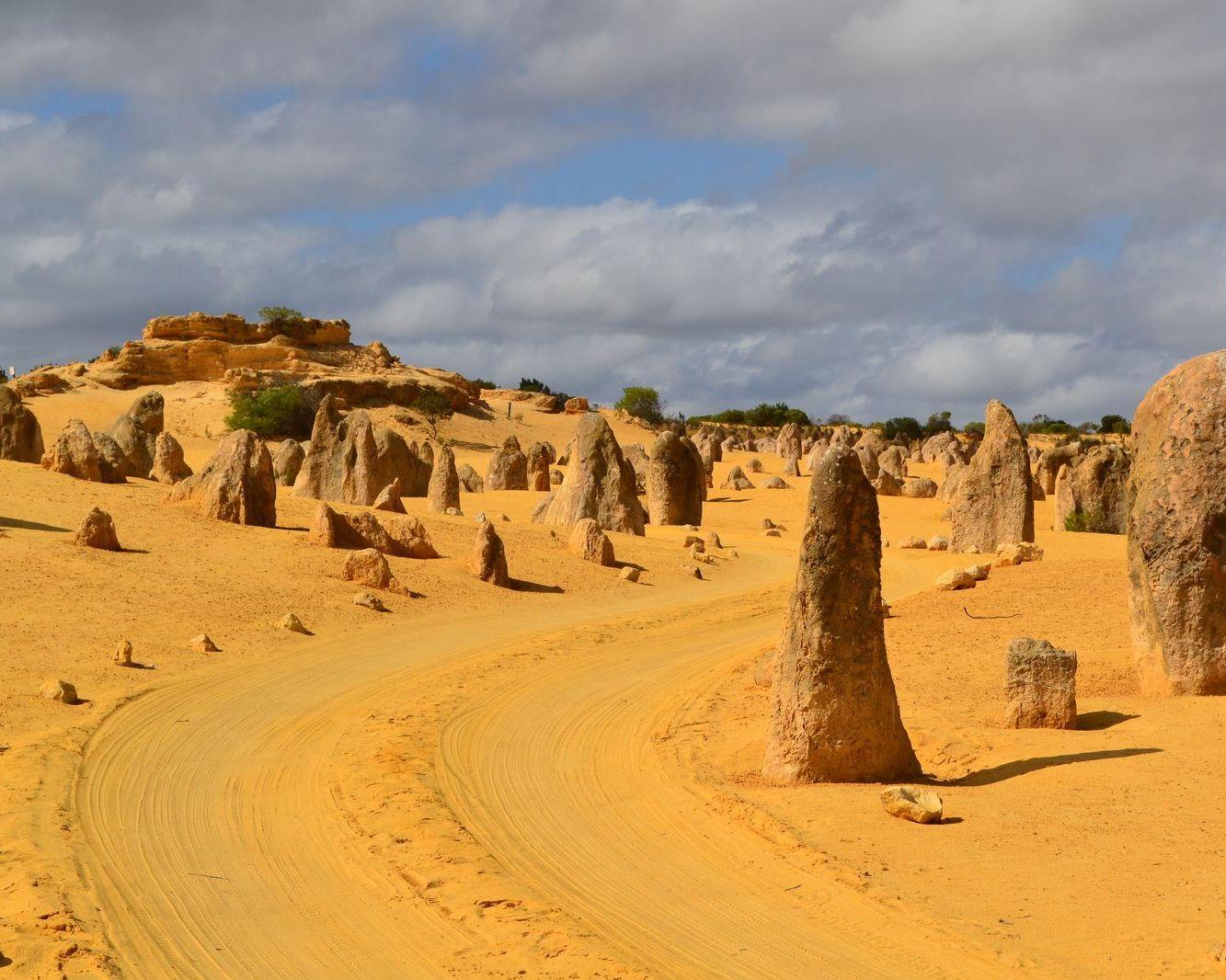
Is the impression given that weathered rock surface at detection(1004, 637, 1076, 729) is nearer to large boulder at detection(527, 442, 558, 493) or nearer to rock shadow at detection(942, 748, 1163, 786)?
rock shadow at detection(942, 748, 1163, 786)

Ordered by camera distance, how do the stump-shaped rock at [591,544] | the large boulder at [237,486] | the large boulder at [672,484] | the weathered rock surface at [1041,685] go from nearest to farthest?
the weathered rock surface at [1041,685], the large boulder at [237,486], the stump-shaped rock at [591,544], the large boulder at [672,484]

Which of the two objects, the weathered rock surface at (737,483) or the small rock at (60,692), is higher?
the weathered rock surface at (737,483)

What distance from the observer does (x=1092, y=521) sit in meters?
29.3

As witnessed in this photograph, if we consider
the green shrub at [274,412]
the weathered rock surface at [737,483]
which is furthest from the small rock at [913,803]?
the green shrub at [274,412]

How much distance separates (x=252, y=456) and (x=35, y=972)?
14.9 m

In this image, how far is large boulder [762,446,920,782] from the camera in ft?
29.6

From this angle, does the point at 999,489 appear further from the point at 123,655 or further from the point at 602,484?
the point at 123,655

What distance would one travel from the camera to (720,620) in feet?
57.4

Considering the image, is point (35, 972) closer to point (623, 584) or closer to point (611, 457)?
point (623, 584)

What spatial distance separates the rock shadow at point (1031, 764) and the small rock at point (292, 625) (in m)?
8.15

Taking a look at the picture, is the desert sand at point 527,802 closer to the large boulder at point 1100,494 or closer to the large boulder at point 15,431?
the large boulder at point 15,431

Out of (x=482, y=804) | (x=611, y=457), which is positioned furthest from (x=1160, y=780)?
(x=611, y=457)

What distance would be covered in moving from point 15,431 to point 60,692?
1508cm

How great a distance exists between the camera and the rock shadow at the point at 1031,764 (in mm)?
9094
